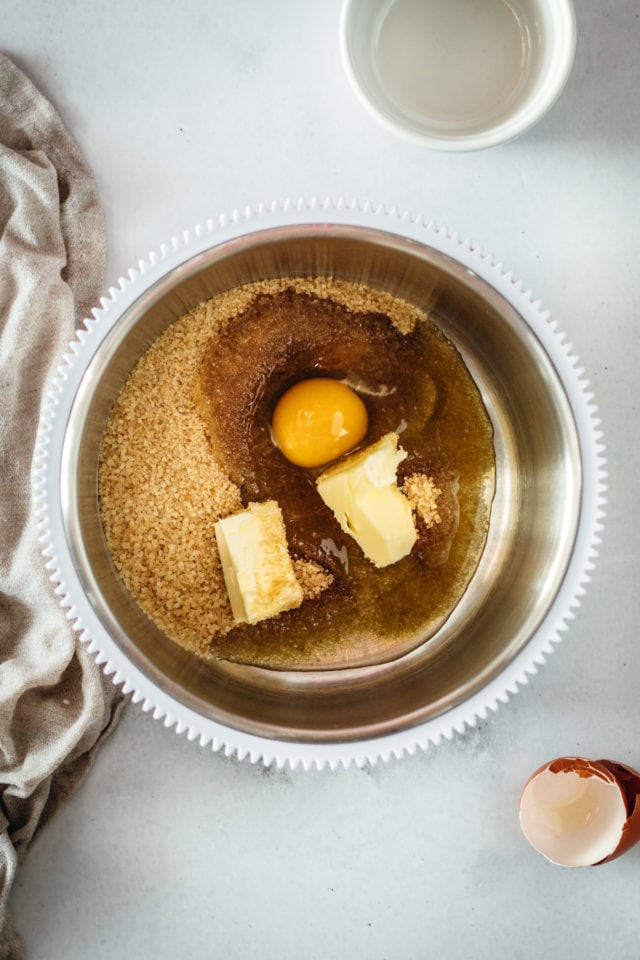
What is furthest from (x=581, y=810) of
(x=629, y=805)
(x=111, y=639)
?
(x=111, y=639)

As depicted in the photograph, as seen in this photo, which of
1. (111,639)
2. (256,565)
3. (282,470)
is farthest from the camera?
(282,470)

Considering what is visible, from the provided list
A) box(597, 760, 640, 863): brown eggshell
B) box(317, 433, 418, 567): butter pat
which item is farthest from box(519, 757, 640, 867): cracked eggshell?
box(317, 433, 418, 567): butter pat

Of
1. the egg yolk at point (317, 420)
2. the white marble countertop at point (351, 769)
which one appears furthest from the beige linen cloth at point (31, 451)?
the egg yolk at point (317, 420)

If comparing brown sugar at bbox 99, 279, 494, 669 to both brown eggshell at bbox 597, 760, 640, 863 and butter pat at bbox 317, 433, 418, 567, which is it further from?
brown eggshell at bbox 597, 760, 640, 863

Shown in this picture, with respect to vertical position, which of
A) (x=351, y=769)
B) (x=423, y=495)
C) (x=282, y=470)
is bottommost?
(x=351, y=769)

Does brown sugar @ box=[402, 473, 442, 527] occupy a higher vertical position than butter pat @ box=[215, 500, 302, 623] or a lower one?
higher

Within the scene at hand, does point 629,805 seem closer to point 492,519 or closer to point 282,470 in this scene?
point 492,519
